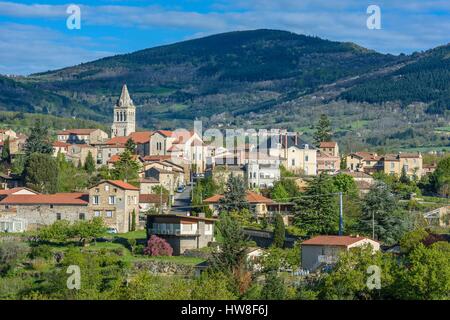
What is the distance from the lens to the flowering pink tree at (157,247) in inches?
2295

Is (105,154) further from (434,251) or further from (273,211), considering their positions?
(434,251)

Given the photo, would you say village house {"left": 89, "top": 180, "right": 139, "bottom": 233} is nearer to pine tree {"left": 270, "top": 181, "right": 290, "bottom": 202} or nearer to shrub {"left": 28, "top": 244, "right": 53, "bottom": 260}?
shrub {"left": 28, "top": 244, "right": 53, "bottom": 260}

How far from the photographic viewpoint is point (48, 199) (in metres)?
66.0

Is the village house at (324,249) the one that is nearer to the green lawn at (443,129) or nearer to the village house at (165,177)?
the village house at (165,177)

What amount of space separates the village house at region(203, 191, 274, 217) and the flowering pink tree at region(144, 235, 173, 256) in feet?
31.3

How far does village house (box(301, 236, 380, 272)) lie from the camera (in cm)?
5403

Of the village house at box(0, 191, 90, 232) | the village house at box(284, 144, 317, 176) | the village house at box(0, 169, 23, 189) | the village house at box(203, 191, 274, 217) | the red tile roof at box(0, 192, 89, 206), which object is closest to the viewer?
the village house at box(0, 191, 90, 232)

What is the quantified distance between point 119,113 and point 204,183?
51.4 metres

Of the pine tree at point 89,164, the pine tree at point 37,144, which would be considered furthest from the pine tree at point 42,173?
the pine tree at point 37,144

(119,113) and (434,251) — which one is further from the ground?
(119,113)

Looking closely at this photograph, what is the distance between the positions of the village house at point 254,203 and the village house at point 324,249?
13342mm

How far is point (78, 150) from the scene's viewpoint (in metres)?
92.9

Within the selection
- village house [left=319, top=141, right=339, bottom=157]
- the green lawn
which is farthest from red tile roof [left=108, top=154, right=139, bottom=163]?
the green lawn
